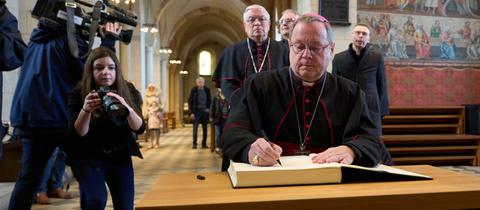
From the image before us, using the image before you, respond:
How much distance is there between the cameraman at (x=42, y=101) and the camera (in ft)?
9.34

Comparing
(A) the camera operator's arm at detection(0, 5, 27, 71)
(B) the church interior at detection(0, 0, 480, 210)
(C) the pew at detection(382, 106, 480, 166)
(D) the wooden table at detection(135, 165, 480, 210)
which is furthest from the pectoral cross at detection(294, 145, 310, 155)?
(C) the pew at detection(382, 106, 480, 166)

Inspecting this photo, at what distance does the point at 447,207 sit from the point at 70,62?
2742 mm

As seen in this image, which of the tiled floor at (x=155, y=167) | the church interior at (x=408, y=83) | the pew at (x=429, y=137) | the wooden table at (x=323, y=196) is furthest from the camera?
the pew at (x=429, y=137)

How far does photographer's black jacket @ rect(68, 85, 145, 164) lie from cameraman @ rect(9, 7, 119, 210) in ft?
0.53

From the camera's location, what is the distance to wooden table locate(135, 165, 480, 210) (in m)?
1.14

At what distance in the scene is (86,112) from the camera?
255 cm

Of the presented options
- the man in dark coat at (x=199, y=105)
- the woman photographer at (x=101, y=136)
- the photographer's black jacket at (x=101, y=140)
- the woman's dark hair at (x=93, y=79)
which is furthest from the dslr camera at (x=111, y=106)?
the man in dark coat at (x=199, y=105)

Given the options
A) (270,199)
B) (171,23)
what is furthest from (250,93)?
(171,23)

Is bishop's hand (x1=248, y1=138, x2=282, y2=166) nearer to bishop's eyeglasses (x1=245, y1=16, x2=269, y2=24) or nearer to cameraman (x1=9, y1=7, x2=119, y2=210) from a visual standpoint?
cameraman (x1=9, y1=7, x2=119, y2=210)

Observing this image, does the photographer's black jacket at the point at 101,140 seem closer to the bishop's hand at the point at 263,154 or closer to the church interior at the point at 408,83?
the bishop's hand at the point at 263,154

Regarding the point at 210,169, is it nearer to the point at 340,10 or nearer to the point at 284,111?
the point at 340,10

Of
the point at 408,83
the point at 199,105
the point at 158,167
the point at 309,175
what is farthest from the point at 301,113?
the point at 199,105

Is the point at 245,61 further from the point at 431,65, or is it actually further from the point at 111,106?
the point at 431,65

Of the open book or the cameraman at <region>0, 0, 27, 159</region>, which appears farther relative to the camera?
the cameraman at <region>0, 0, 27, 159</region>
